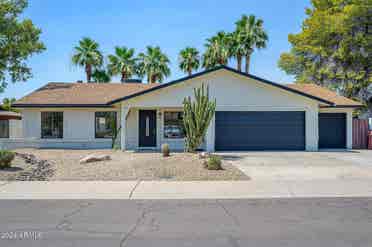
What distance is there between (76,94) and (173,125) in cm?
725

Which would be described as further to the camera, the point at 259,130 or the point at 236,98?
the point at 259,130

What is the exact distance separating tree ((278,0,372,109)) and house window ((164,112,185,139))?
1580 cm

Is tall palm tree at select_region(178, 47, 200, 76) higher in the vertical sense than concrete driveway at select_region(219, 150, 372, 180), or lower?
higher

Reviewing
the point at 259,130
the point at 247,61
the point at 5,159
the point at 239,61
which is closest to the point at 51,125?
the point at 5,159

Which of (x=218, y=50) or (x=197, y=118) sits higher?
(x=218, y=50)

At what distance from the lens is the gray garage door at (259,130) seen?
1912 centimetres

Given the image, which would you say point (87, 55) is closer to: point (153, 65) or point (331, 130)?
point (153, 65)

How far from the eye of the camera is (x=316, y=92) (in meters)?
23.1

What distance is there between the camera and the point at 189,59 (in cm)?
3872

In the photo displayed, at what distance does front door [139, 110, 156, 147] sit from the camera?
66.7 ft

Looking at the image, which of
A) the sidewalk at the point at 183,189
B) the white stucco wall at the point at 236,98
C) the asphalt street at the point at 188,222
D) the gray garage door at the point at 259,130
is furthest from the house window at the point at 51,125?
the asphalt street at the point at 188,222

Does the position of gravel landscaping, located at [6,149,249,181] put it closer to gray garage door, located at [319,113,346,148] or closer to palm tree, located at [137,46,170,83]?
gray garage door, located at [319,113,346,148]

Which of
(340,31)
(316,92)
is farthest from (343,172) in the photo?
(340,31)

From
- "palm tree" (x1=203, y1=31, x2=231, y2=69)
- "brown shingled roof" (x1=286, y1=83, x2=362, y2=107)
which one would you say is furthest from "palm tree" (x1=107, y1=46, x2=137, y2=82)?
"brown shingled roof" (x1=286, y1=83, x2=362, y2=107)
